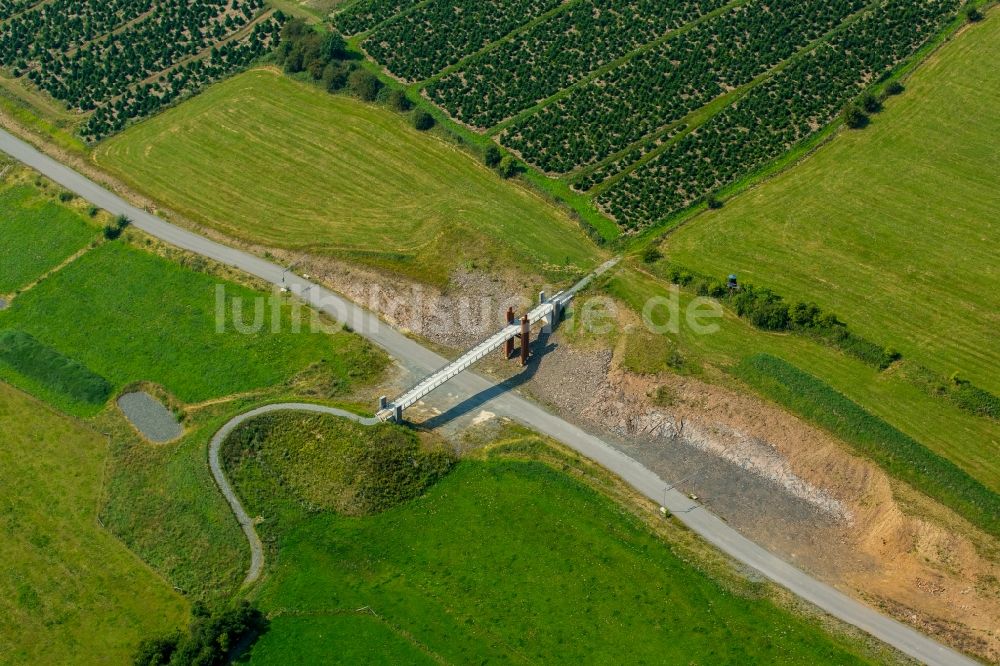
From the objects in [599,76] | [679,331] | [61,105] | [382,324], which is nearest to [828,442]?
[679,331]

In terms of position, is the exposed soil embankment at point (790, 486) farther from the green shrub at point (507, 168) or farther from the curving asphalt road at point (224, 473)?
the green shrub at point (507, 168)

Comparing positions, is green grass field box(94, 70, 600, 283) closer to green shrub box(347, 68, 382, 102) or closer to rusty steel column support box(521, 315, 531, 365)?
green shrub box(347, 68, 382, 102)

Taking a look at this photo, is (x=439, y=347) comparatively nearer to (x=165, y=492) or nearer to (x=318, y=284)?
(x=318, y=284)

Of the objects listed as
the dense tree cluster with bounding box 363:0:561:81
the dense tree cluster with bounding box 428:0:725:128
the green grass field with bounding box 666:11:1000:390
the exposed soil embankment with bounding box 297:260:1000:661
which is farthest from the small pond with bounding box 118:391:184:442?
the dense tree cluster with bounding box 363:0:561:81

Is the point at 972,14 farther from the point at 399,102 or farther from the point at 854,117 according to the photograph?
the point at 399,102

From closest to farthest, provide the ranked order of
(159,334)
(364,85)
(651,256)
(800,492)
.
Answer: (800,492) → (159,334) → (651,256) → (364,85)

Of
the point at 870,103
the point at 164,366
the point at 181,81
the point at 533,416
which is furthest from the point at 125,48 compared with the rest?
the point at 870,103
